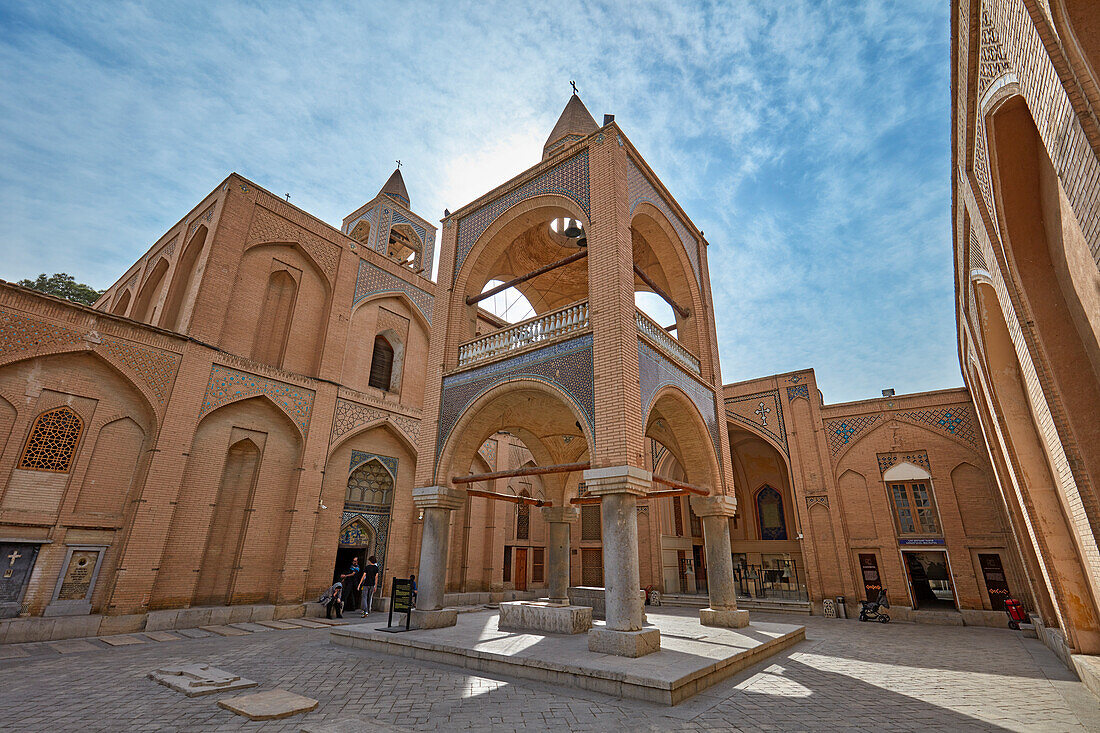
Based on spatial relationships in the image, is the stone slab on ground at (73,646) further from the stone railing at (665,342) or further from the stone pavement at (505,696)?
the stone railing at (665,342)

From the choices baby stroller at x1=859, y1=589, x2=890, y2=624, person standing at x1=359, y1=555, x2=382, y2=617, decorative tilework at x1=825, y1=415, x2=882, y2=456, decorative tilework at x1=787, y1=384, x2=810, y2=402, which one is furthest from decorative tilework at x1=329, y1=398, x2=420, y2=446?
baby stroller at x1=859, y1=589, x2=890, y2=624

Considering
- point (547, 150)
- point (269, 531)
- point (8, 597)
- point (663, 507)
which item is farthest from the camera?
point (663, 507)

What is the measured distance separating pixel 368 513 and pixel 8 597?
292 inches

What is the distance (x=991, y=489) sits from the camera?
14.4 m

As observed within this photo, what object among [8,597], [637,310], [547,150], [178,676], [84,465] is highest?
[547,150]

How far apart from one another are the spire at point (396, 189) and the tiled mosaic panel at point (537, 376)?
14902 mm

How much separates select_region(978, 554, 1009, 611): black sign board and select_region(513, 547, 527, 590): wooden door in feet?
47.5

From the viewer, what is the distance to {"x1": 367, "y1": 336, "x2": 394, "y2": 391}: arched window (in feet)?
54.1

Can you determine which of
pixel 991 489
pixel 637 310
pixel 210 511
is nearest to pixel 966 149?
pixel 637 310

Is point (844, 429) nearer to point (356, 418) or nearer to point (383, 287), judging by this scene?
point (356, 418)

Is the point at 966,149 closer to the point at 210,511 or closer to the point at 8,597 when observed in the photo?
the point at 210,511

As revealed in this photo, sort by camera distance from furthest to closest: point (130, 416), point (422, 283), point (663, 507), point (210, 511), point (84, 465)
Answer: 1. point (663, 507)
2. point (422, 283)
3. point (210, 511)
4. point (130, 416)
5. point (84, 465)

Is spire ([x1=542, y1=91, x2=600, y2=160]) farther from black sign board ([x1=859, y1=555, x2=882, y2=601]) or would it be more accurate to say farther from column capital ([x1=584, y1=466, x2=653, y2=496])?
black sign board ([x1=859, y1=555, x2=882, y2=601])

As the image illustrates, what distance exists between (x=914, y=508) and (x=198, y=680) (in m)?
18.2
